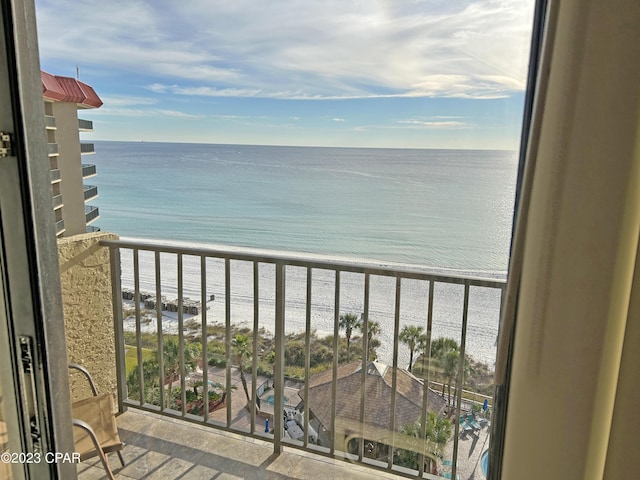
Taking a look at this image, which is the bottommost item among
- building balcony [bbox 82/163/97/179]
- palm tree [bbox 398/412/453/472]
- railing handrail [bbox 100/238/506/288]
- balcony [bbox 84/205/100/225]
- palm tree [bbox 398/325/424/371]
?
palm tree [bbox 398/412/453/472]

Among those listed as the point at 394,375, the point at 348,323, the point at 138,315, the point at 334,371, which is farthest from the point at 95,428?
the point at 394,375

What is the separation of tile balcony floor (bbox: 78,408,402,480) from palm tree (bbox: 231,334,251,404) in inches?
10.6

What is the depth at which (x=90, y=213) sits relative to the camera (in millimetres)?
2260

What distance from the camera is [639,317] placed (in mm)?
1083

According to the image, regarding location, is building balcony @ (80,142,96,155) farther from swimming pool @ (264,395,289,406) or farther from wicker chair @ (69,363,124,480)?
swimming pool @ (264,395,289,406)

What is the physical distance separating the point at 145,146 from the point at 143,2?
718 mm

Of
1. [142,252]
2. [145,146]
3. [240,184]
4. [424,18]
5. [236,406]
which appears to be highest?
[424,18]

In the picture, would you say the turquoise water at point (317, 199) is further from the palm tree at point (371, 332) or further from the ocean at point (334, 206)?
the palm tree at point (371, 332)

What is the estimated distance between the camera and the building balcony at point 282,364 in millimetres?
1975

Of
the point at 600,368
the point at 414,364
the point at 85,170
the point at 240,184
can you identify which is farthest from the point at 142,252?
the point at 600,368

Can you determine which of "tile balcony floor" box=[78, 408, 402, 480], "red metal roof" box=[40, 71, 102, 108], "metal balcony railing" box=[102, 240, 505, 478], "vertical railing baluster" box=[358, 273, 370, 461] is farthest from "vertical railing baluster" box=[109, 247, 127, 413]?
"vertical railing baluster" box=[358, 273, 370, 461]

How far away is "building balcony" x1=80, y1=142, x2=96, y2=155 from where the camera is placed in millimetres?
2105

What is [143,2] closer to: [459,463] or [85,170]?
[85,170]

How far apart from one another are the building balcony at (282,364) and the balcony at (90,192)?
316 mm
